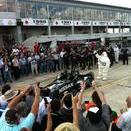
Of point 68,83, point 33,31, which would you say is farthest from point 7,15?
point 68,83

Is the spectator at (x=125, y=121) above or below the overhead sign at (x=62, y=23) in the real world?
below

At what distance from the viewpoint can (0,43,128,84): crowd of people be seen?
2035 centimetres

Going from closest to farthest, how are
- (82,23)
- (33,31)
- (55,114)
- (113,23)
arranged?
(55,114), (33,31), (82,23), (113,23)

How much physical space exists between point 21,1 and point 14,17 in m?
3.88

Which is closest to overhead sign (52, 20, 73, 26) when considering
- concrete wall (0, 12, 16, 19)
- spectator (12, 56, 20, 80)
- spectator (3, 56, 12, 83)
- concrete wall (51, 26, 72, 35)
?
concrete wall (51, 26, 72, 35)

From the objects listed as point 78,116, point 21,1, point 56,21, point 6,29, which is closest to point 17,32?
point 6,29

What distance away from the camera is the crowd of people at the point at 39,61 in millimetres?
20348

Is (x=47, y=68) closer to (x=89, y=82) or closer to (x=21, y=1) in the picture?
(x=89, y=82)

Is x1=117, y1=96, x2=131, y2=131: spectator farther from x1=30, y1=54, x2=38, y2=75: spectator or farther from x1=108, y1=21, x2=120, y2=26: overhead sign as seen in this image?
x1=108, y1=21, x2=120, y2=26: overhead sign

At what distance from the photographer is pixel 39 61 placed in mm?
22562

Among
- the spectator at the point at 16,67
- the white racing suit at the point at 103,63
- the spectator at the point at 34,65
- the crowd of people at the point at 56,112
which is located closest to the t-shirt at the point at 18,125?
the crowd of people at the point at 56,112

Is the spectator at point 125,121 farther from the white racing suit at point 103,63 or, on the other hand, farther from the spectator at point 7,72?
the spectator at point 7,72

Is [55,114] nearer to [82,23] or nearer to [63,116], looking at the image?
[63,116]

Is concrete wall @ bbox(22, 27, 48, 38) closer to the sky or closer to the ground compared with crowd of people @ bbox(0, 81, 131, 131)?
closer to the sky
